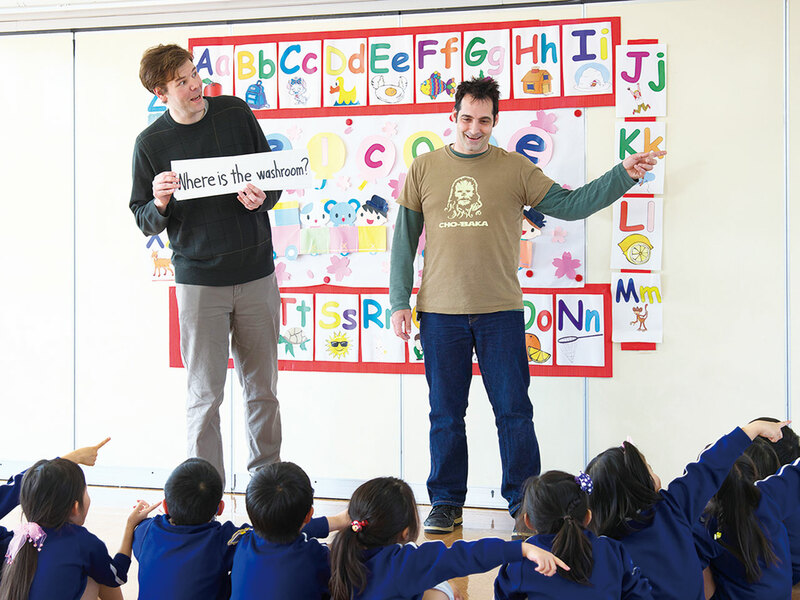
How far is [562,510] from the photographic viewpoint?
1591mm

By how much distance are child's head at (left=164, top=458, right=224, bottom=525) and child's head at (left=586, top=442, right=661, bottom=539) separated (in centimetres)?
90

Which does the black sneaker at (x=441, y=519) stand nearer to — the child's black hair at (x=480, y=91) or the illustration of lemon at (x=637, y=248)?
the illustration of lemon at (x=637, y=248)

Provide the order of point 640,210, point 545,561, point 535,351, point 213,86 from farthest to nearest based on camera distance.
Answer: point 213,86 → point 535,351 → point 640,210 → point 545,561

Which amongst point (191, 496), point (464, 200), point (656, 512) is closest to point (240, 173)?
point (464, 200)

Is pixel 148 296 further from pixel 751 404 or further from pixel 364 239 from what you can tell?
pixel 751 404

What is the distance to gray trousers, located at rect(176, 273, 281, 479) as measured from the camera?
2.50 m

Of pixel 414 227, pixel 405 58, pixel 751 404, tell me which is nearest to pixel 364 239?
pixel 414 227

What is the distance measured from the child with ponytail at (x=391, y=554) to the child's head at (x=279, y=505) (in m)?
0.10

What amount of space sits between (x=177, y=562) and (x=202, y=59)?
230 centimetres

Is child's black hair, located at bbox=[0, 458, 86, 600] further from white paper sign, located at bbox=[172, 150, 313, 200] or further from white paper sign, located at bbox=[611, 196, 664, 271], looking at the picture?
white paper sign, located at bbox=[611, 196, 664, 271]

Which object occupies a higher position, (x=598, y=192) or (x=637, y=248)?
(x=598, y=192)

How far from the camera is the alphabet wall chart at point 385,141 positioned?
2959mm

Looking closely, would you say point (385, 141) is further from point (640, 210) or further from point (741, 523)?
point (741, 523)

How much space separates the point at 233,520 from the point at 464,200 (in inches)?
59.5
